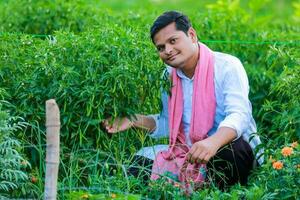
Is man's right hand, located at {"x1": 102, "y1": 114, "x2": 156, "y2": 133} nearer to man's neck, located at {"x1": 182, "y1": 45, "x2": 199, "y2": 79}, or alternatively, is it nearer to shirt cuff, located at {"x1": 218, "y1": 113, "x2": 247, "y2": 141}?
man's neck, located at {"x1": 182, "y1": 45, "x2": 199, "y2": 79}

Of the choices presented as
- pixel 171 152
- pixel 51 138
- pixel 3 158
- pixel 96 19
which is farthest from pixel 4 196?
pixel 96 19

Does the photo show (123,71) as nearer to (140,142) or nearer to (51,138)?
(140,142)

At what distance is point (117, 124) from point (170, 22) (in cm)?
65

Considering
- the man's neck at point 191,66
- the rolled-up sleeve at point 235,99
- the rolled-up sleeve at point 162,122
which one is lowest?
the rolled-up sleeve at point 162,122

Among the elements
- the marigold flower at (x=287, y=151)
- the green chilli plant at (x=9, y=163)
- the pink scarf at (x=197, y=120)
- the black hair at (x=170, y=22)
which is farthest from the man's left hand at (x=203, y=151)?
the green chilli plant at (x=9, y=163)

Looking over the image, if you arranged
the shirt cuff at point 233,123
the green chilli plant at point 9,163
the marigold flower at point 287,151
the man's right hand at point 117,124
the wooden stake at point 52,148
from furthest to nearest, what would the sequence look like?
1. the man's right hand at point 117,124
2. the shirt cuff at point 233,123
3. the marigold flower at point 287,151
4. the green chilli plant at point 9,163
5. the wooden stake at point 52,148

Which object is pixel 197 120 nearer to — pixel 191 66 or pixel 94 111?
pixel 191 66

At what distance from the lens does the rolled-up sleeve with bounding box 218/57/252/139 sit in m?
5.99

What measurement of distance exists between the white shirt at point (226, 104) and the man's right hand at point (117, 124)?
19 cm

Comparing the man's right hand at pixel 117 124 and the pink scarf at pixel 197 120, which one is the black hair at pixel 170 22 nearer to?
the pink scarf at pixel 197 120

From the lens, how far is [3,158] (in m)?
5.54

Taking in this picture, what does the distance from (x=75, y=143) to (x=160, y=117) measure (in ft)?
1.88

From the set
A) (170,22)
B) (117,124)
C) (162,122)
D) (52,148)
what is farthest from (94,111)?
(52,148)

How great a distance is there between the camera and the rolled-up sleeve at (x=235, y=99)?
19.7 feet
